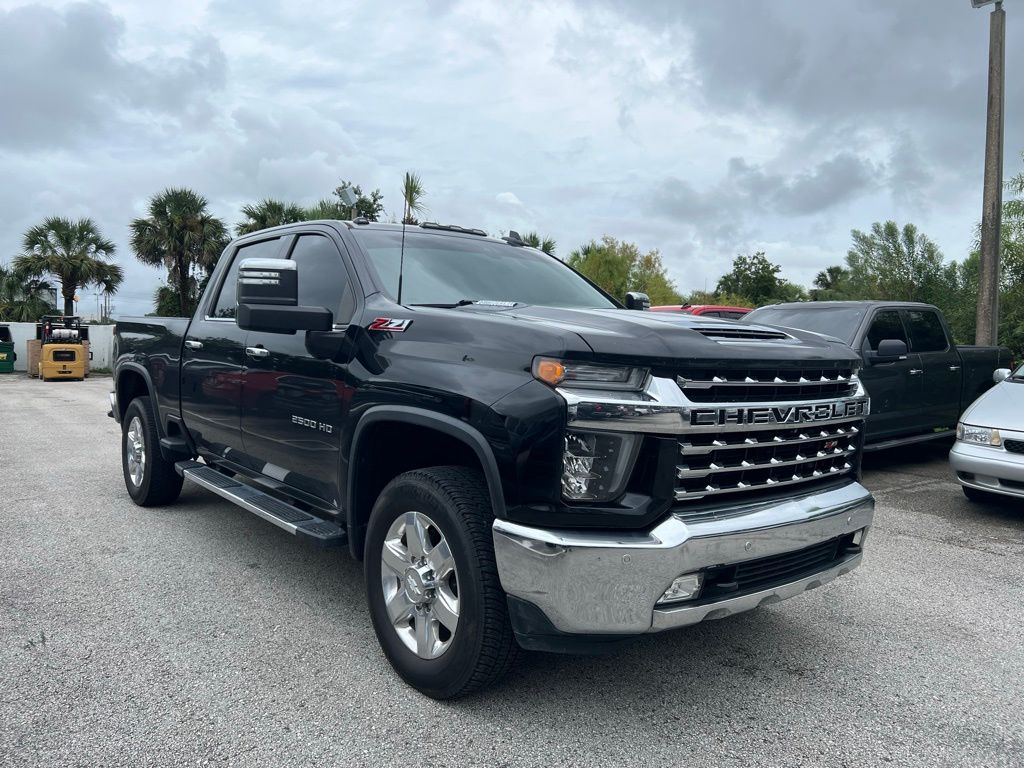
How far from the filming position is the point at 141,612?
3.93 metres

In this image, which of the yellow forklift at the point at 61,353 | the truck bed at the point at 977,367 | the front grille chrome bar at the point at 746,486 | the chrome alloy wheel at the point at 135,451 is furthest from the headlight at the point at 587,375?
the yellow forklift at the point at 61,353

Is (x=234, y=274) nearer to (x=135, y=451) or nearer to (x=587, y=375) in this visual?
(x=135, y=451)

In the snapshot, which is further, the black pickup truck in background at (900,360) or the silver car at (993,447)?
the black pickup truck in background at (900,360)

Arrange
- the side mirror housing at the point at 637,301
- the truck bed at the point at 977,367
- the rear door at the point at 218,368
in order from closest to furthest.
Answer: the rear door at the point at 218,368 → the side mirror housing at the point at 637,301 → the truck bed at the point at 977,367

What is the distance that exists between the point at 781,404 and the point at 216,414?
3.28 meters

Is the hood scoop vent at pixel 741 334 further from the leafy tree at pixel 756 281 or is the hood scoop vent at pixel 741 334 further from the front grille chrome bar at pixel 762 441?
the leafy tree at pixel 756 281

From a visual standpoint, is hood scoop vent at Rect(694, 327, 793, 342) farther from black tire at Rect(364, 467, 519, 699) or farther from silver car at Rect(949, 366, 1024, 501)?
silver car at Rect(949, 366, 1024, 501)

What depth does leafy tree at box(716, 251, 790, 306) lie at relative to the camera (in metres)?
53.6

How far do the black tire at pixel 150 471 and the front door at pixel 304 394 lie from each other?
1753 mm

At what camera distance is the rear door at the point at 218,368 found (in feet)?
15.0

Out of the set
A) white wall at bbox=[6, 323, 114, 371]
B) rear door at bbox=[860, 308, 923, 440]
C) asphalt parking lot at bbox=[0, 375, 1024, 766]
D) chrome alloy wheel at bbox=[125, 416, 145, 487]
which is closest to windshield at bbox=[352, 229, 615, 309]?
asphalt parking lot at bbox=[0, 375, 1024, 766]

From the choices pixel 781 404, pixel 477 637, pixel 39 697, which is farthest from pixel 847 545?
pixel 39 697

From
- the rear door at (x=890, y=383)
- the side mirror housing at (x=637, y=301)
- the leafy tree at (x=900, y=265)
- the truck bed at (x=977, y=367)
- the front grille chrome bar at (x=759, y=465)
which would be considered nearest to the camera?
the front grille chrome bar at (x=759, y=465)

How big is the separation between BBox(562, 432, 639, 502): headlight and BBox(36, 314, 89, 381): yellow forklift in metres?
25.8
